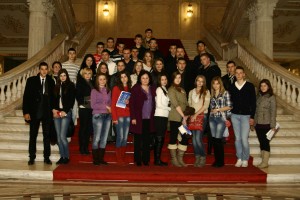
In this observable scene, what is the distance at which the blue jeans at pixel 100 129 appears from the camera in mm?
6895

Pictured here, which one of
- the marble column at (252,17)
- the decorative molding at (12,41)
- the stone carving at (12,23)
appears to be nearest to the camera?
the marble column at (252,17)

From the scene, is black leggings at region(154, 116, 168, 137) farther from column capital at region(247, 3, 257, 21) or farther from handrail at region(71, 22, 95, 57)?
handrail at region(71, 22, 95, 57)

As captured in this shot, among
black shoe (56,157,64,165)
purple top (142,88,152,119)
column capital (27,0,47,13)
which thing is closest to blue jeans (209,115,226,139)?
purple top (142,88,152,119)

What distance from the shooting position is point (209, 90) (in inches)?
304

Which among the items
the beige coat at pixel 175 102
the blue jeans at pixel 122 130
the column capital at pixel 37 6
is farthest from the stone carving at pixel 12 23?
the beige coat at pixel 175 102

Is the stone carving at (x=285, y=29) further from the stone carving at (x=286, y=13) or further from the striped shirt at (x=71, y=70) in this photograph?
the striped shirt at (x=71, y=70)

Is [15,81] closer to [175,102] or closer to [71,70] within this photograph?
[71,70]

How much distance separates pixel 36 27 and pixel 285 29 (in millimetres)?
10505

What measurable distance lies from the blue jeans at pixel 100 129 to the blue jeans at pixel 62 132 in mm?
503

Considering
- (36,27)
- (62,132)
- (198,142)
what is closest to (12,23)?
(36,27)

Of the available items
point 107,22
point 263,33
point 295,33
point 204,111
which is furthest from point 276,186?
point 107,22

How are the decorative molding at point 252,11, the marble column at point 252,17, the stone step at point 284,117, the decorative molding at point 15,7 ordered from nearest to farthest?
the stone step at point 284,117 → the decorative molding at point 252,11 → the marble column at point 252,17 → the decorative molding at point 15,7

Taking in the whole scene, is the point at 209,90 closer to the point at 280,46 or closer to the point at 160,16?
the point at 280,46

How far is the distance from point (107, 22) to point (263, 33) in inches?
389
